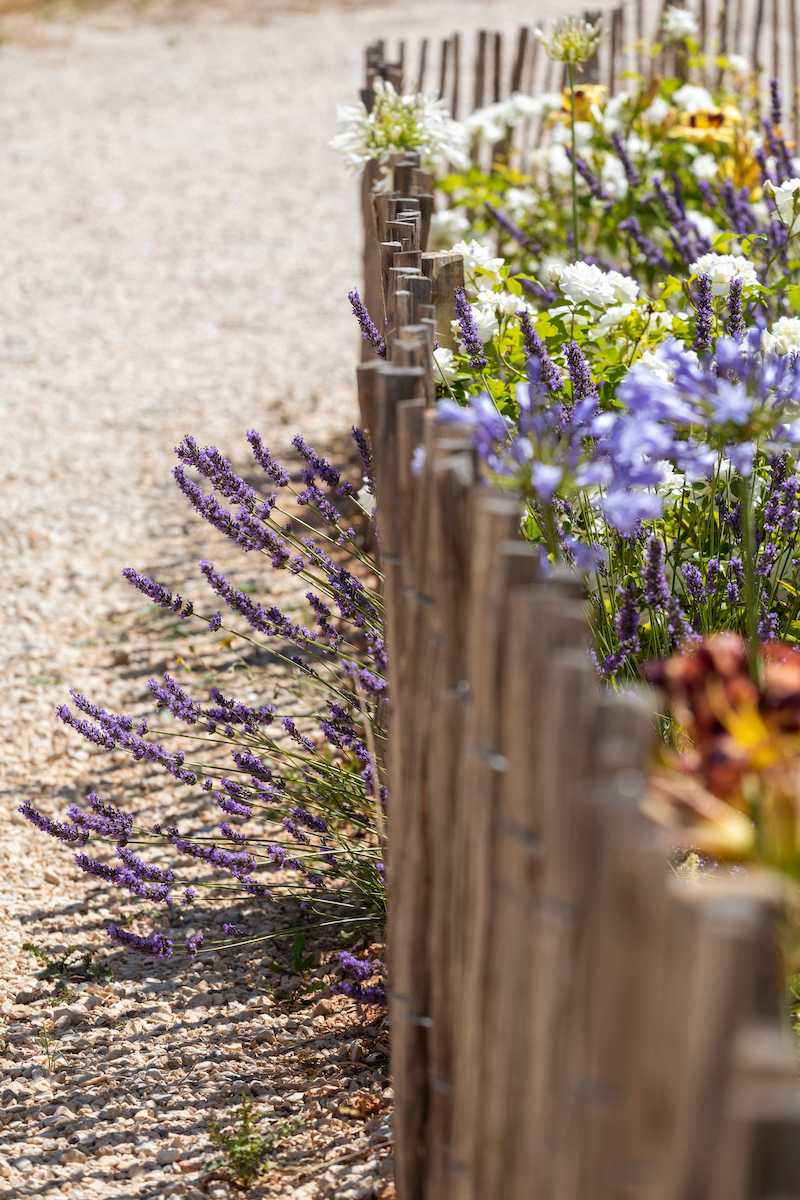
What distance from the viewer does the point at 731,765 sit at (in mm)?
1082

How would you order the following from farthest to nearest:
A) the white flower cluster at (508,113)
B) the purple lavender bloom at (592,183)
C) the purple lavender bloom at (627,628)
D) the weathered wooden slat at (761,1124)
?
1. the white flower cluster at (508,113)
2. the purple lavender bloom at (592,183)
3. the purple lavender bloom at (627,628)
4. the weathered wooden slat at (761,1124)

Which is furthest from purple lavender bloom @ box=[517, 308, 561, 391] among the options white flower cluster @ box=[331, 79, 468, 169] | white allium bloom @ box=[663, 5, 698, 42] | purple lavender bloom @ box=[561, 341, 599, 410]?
white allium bloom @ box=[663, 5, 698, 42]

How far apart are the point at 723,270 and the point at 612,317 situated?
0.24 m

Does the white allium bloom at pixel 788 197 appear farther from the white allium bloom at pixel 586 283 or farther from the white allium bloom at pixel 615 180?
the white allium bloom at pixel 615 180

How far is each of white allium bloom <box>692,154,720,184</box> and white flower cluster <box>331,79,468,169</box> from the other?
1156 mm

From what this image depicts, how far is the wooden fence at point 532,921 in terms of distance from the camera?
0.83 meters

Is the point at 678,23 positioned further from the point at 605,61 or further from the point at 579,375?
the point at 605,61

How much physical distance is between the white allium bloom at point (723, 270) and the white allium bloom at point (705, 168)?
71.8 inches

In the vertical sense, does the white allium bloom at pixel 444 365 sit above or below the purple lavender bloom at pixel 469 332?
below

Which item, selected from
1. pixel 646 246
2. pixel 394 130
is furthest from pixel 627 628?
pixel 646 246

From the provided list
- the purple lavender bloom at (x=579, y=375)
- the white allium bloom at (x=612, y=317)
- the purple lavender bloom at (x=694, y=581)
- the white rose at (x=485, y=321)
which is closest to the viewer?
the purple lavender bloom at (x=694, y=581)

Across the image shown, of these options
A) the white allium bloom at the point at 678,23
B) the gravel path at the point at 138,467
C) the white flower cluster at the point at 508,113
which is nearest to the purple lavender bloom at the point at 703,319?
the gravel path at the point at 138,467

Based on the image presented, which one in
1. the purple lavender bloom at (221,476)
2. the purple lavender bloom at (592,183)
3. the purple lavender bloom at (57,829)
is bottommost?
the purple lavender bloom at (57,829)

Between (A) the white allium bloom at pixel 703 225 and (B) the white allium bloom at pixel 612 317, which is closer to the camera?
(B) the white allium bloom at pixel 612 317
